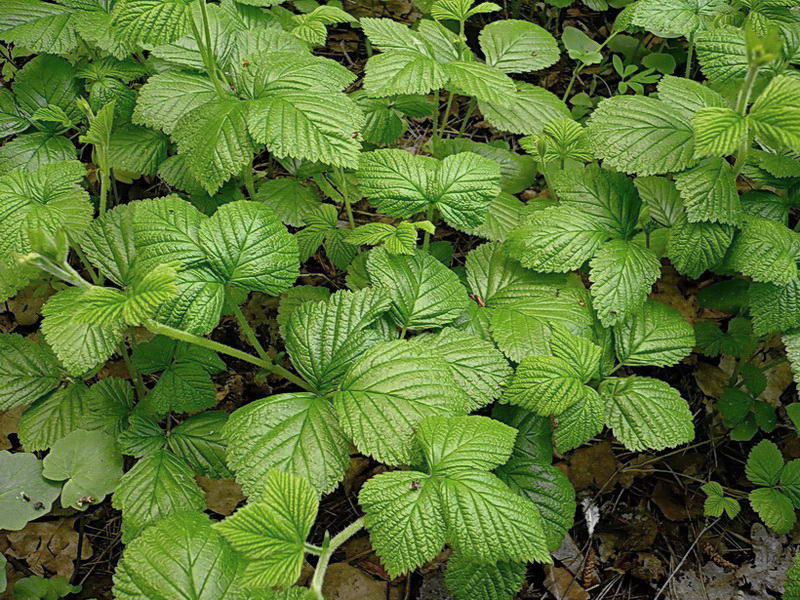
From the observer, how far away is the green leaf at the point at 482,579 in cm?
168

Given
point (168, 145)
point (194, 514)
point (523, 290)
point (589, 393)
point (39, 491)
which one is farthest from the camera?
point (168, 145)

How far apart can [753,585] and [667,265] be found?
1218 mm

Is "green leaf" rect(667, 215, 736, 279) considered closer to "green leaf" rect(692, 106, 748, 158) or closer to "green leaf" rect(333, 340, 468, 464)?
"green leaf" rect(692, 106, 748, 158)

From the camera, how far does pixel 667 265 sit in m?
2.62

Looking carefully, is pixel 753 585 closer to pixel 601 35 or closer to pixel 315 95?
pixel 315 95

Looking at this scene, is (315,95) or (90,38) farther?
(90,38)

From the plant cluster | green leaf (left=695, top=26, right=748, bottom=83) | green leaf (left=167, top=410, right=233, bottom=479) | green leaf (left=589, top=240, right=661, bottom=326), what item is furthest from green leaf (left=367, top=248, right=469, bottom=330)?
green leaf (left=695, top=26, right=748, bottom=83)

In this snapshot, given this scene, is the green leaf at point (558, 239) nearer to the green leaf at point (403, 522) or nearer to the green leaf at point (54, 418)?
the green leaf at point (403, 522)

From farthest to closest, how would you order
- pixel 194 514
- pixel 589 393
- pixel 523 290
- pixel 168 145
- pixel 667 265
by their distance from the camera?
pixel 667 265, pixel 168 145, pixel 523 290, pixel 589 393, pixel 194 514

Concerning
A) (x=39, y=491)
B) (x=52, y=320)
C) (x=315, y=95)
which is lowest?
(x=39, y=491)

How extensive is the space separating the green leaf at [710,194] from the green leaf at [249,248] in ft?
3.71

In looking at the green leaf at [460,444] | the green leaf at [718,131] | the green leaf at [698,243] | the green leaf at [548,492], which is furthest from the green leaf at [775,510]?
the green leaf at [718,131]

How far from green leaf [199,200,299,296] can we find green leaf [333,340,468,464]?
12.7 inches

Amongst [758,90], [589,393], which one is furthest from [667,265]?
[589,393]
